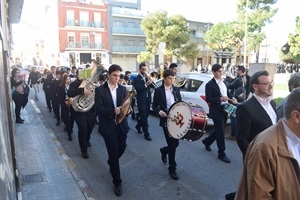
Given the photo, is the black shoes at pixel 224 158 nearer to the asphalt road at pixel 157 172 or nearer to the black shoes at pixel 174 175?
the asphalt road at pixel 157 172

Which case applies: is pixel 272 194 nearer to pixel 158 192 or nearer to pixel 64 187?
pixel 158 192

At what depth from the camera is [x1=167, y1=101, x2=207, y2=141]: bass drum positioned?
4.20 meters

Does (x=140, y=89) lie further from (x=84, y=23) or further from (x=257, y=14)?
(x=84, y=23)

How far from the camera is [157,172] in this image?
5.20m

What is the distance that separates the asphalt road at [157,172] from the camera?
173 inches

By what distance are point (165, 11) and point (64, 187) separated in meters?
31.8

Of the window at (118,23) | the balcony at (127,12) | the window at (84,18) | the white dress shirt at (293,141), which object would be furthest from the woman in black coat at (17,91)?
the balcony at (127,12)

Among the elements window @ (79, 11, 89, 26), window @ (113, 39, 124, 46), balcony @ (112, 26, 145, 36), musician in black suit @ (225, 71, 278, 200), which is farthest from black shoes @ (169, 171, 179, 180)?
window @ (113, 39, 124, 46)

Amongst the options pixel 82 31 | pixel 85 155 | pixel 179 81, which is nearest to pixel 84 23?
pixel 82 31

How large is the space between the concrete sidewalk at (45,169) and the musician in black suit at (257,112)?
2481 mm

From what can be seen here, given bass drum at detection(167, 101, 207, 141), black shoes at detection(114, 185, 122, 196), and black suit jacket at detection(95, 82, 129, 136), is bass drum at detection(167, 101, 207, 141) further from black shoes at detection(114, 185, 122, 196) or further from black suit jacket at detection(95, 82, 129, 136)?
black shoes at detection(114, 185, 122, 196)

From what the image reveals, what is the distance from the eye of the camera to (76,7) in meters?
43.8

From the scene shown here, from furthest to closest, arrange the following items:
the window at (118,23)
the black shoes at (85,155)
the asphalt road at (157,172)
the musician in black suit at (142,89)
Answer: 1. the window at (118,23)
2. the musician in black suit at (142,89)
3. the black shoes at (85,155)
4. the asphalt road at (157,172)

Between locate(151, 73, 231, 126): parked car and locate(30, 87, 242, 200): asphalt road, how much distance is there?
4.81ft
